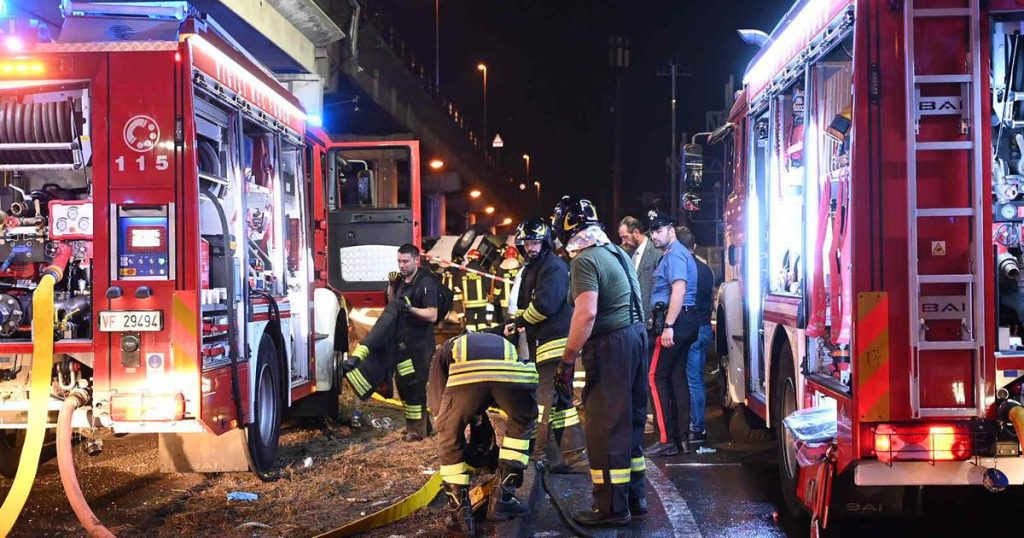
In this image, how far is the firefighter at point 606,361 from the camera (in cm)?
572

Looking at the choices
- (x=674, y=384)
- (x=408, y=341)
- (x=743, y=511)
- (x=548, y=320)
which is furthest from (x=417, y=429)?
(x=743, y=511)

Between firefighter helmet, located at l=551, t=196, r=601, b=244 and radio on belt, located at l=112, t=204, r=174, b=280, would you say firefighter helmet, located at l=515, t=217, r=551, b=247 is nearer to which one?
firefighter helmet, located at l=551, t=196, r=601, b=244

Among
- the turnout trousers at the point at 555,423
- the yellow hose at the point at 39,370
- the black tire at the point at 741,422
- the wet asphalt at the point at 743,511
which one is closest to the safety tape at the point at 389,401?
the turnout trousers at the point at 555,423

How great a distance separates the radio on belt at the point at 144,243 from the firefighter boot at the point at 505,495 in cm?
220

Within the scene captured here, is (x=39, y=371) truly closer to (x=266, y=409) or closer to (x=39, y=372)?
(x=39, y=372)

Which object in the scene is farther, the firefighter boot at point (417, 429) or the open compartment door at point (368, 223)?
the open compartment door at point (368, 223)

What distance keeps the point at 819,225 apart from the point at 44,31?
4692 mm

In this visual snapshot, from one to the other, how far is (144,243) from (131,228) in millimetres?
121

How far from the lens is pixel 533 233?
23.2ft

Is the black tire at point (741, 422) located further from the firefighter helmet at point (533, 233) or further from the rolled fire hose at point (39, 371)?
the rolled fire hose at point (39, 371)

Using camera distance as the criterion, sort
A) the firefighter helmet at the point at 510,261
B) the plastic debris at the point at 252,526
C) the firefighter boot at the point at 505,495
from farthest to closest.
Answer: the firefighter helmet at the point at 510,261
the plastic debris at the point at 252,526
the firefighter boot at the point at 505,495

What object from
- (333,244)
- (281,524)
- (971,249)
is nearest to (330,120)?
(333,244)

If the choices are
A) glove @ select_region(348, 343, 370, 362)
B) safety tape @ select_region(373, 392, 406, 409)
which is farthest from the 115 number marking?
safety tape @ select_region(373, 392, 406, 409)

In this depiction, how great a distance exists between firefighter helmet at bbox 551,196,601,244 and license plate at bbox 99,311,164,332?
7.70 ft
